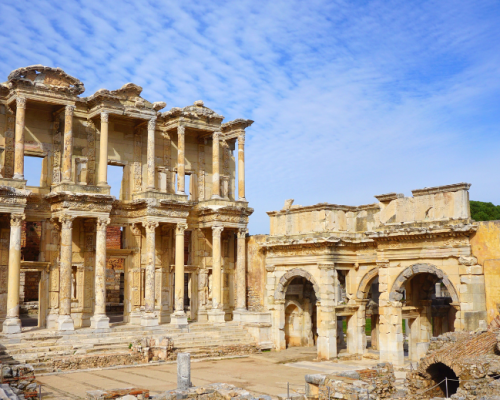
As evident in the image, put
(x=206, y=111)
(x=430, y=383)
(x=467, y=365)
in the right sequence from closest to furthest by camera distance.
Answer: (x=467, y=365)
(x=430, y=383)
(x=206, y=111)

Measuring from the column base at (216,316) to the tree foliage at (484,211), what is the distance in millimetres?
30926

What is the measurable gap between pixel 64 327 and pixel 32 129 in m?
8.59

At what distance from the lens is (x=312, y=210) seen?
2492 cm

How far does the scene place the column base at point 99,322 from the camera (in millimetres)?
24078

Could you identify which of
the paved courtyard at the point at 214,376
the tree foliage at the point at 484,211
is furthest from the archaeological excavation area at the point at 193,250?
the tree foliage at the point at 484,211

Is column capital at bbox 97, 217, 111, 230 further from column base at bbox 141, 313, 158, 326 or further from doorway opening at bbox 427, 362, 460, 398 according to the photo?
doorway opening at bbox 427, 362, 460, 398

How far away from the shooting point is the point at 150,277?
26.0 metres

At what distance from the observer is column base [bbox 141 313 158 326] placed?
2552cm

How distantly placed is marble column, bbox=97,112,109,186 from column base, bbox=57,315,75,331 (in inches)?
222

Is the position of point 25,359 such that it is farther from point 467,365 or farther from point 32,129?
point 467,365

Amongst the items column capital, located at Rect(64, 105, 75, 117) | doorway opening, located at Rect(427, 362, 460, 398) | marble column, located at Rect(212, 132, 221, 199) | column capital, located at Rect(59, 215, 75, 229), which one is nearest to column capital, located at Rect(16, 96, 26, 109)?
column capital, located at Rect(64, 105, 75, 117)

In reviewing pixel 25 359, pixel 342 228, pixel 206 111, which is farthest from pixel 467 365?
pixel 206 111

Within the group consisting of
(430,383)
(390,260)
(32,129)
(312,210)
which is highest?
(32,129)

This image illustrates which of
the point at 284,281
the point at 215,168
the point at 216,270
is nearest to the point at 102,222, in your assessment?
the point at 216,270
